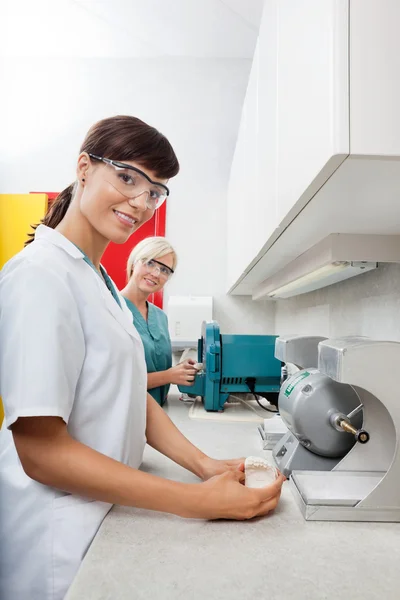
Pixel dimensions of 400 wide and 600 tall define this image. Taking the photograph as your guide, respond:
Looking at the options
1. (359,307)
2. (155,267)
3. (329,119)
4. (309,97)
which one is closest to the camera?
(329,119)

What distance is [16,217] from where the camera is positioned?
131 inches

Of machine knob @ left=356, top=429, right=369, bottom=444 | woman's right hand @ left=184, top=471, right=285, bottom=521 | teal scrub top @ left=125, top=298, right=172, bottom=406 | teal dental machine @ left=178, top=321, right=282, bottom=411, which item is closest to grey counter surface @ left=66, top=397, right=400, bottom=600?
woman's right hand @ left=184, top=471, right=285, bottom=521

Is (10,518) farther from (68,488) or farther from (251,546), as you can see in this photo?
(251,546)

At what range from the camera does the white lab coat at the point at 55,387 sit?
0.77 m

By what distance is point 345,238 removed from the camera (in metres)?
1.20

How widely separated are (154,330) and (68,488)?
1519 millimetres

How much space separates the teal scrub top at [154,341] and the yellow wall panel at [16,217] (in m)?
1.41

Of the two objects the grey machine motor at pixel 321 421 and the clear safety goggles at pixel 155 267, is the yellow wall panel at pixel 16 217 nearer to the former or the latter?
the clear safety goggles at pixel 155 267

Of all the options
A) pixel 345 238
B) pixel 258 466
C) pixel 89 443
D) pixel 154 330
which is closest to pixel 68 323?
pixel 89 443

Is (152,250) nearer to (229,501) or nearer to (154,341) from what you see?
(154,341)

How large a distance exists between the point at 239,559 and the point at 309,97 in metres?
0.79

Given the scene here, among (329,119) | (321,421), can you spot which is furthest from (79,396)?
(329,119)

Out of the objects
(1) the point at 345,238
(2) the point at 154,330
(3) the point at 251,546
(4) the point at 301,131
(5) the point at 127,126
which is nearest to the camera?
(3) the point at 251,546

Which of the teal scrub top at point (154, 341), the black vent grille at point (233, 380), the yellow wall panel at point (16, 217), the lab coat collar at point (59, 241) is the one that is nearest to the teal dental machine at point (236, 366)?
the black vent grille at point (233, 380)
